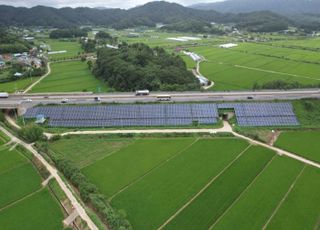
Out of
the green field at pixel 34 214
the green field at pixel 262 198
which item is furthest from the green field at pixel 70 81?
the green field at pixel 262 198

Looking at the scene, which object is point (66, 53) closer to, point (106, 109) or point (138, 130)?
point (106, 109)

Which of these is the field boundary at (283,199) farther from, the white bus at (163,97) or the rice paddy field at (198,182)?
the white bus at (163,97)

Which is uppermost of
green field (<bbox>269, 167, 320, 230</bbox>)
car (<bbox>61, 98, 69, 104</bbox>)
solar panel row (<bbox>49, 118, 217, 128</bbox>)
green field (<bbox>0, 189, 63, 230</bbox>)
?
car (<bbox>61, 98, 69, 104</bbox>)

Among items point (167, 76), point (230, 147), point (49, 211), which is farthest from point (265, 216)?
point (167, 76)

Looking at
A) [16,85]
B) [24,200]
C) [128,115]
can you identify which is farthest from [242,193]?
[16,85]

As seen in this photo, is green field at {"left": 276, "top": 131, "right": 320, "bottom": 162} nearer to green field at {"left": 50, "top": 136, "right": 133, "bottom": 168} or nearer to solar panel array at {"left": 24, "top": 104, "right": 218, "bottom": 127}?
solar panel array at {"left": 24, "top": 104, "right": 218, "bottom": 127}

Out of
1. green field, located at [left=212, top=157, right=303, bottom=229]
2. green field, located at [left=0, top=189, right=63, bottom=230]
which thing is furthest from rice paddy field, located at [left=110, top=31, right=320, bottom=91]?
green field, located at [left=0, top=189, right=63, bottom=230]
